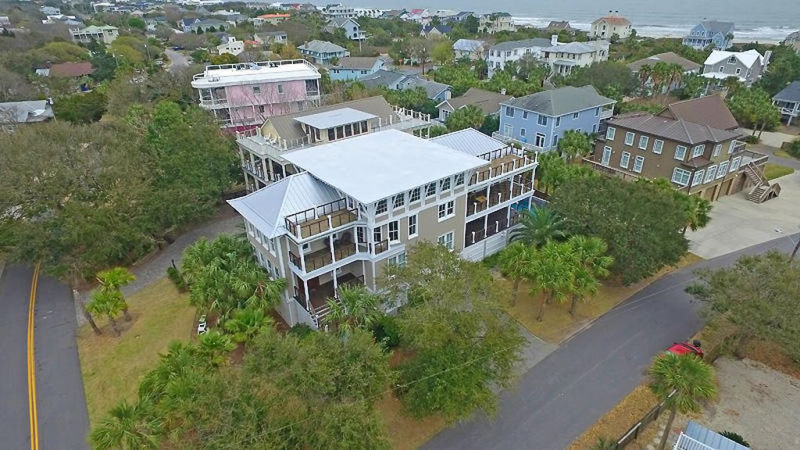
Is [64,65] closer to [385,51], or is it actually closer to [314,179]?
[385,51]

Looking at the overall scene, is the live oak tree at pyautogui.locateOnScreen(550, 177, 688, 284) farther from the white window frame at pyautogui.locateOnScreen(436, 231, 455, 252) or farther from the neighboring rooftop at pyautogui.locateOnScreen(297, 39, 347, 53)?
the neighboring rooftop at pyautogui.locateOnScreen(297, 39, 347, 53)

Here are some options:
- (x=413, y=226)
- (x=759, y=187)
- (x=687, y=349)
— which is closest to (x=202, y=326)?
(x=413, y=226)

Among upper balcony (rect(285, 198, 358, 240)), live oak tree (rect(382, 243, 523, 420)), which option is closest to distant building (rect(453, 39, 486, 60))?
upper balcony (rect(285, 198, 358, 240))

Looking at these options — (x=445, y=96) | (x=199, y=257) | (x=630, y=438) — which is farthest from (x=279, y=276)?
(x=445, y=96)

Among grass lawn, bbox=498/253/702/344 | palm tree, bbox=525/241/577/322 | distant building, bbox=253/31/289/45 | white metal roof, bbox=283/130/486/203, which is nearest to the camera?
palm tree, bbox=525/241/577/322

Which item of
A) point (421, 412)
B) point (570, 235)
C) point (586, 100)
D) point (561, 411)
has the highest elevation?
point (586, 100)

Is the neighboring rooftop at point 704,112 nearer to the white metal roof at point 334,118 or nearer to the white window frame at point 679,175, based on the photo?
the white window frame at point 679,175
